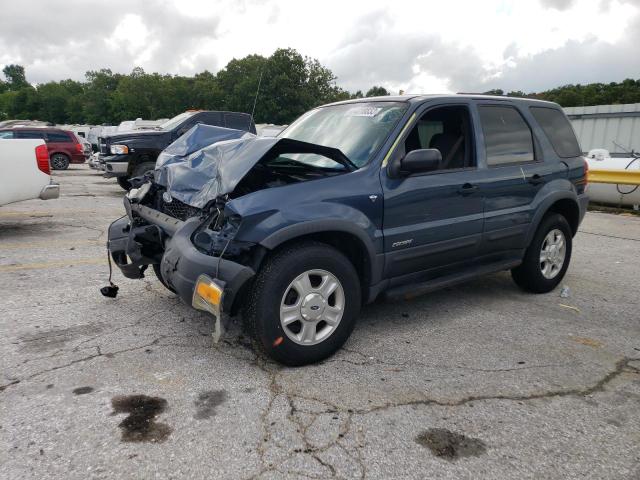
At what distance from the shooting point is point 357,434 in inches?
100

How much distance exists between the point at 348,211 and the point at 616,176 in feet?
33.5

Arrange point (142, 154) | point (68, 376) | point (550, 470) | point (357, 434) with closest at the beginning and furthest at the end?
point (550, 470), point (357, 434), point (68, 376), point (142, 154)

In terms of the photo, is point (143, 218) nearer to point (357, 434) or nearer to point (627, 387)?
point (357, 434)

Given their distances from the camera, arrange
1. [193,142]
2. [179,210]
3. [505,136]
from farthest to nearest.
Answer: [193,142] → [505,136] → [179,210]

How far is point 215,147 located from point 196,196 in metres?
0.56

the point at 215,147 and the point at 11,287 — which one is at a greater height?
the point at 215,147

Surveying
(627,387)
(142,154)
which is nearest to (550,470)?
(627,387)

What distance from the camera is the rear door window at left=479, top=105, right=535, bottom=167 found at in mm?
4293

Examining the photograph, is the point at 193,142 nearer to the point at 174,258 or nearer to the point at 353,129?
the point at 353,129

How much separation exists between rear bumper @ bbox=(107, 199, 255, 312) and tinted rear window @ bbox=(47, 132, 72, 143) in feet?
63.0

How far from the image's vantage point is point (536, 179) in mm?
4590

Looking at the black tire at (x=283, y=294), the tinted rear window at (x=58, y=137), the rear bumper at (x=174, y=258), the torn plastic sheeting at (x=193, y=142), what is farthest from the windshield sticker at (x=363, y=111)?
the tinted rear window at (x=58, y=137)

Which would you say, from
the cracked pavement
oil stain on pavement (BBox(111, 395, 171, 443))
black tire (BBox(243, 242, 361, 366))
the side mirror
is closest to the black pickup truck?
the cracked pavement

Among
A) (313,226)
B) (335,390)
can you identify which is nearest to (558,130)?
(313,226)
